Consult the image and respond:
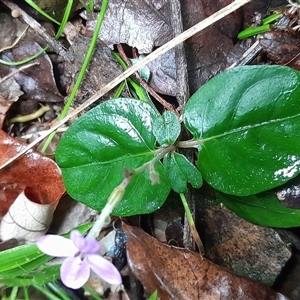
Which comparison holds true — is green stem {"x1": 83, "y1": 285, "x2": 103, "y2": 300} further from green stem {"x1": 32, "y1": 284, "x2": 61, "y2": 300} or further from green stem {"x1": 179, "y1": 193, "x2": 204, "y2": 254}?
green stem {"x1": 179, "y1": 193, "x2": 204, "y2": 254}

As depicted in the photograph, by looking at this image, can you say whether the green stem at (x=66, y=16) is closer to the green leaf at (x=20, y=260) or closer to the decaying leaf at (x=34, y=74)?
the decaying leaf at (x=34, y=74)

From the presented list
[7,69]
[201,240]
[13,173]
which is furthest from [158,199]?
[7,69]

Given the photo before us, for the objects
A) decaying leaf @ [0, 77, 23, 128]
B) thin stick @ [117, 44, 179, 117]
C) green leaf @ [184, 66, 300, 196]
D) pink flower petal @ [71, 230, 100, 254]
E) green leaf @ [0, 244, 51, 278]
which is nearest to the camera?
pink flower petal @ [71, 230, 100, 254]

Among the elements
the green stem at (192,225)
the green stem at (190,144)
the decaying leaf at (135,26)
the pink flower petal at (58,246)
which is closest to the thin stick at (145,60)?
the decaying leaf at (135,26)

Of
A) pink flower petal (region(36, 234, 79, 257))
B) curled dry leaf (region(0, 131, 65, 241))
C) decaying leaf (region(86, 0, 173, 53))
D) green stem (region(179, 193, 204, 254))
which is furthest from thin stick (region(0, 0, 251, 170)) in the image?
pink flower petal (region(36, 234, 79, 257))

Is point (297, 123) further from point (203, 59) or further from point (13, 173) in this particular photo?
point (13, 173)
